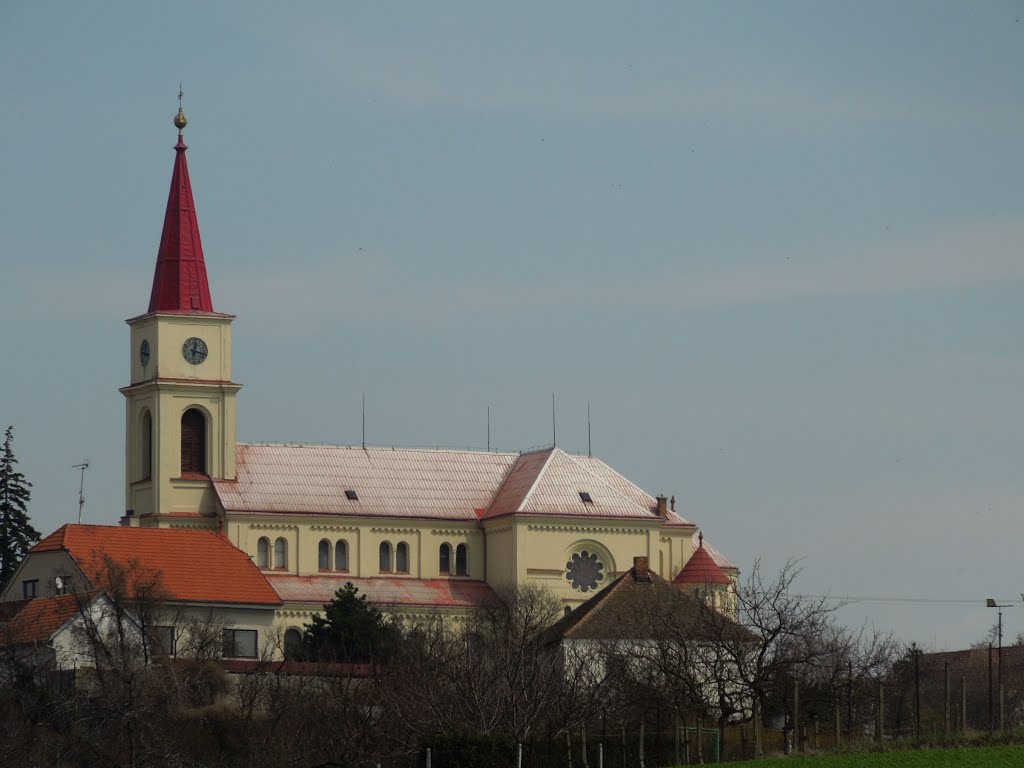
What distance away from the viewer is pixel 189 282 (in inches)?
4466

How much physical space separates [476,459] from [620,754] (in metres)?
51.5

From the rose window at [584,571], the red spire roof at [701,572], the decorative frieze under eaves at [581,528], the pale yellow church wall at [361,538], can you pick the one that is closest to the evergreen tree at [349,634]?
the pale yellow church wall at [361,538]

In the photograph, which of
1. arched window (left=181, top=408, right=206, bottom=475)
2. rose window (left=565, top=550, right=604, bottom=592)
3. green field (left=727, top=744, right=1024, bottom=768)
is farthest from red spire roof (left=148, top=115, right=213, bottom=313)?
green field (left=727, top=744, right=1024, bottom=768)

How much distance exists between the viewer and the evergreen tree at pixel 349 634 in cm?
10025

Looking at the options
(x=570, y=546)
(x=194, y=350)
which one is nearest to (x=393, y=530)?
(x=570, y=546)

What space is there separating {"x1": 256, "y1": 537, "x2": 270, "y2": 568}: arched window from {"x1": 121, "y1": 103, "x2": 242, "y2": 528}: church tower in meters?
1.97

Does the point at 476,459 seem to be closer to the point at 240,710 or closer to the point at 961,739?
the point at 240,710

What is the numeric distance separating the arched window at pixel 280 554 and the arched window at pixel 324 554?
60.5 inches

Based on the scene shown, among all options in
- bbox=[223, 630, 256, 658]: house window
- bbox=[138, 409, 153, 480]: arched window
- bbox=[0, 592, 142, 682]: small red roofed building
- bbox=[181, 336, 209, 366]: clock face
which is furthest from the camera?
bbox=[181, 336, 209, 366]: clock face

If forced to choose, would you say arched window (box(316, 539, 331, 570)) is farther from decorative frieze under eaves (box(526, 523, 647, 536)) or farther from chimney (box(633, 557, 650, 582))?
chimney (box(633, 557, 650, 582))

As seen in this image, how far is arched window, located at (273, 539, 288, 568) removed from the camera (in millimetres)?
111750

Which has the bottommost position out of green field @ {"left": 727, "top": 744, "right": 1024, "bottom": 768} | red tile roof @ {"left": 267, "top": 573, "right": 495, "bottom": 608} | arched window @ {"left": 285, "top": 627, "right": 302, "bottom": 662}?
green field @ {"left": 727, "top": 744, "right": 1024, "bottom": 768}

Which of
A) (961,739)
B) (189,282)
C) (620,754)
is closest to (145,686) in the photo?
(620,754)

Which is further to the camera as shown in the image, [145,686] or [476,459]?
[476,459]
